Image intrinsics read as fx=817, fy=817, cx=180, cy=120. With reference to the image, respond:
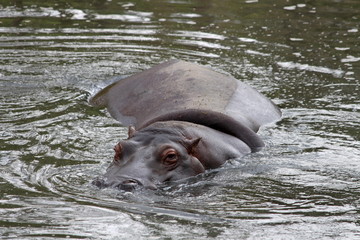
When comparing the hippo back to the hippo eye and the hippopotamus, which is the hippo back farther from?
the hippo eye

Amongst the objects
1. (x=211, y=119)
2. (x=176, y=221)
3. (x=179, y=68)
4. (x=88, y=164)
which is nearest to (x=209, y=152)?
(x=211, y=119)

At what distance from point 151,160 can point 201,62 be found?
16.9 feet

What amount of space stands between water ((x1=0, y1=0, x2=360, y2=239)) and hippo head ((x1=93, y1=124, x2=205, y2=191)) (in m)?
0.12

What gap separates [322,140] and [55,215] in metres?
3.56

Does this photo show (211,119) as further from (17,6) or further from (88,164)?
(17,6)

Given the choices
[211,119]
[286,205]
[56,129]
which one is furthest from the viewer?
[56,129]

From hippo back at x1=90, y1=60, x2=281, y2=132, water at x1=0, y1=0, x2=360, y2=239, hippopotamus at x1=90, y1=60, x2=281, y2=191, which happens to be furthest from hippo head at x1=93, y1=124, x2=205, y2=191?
hippo back at x1=90, y1=60, x2=281, y2=132

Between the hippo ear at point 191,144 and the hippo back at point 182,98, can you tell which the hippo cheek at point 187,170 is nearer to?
the hippo ear at point 191,144

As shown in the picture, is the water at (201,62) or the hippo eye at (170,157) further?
the hippo eye at (170,157)

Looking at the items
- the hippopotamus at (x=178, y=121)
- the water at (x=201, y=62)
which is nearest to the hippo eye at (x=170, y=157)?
the hippopotamus at (x=178, y=121)

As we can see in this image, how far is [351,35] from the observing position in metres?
13.7

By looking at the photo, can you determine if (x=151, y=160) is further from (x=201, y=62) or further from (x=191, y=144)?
(x=201, y=62)

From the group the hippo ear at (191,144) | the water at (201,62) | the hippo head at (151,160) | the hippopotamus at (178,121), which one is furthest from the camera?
the hippo ear at (191,144)

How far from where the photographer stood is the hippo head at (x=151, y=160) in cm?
695
